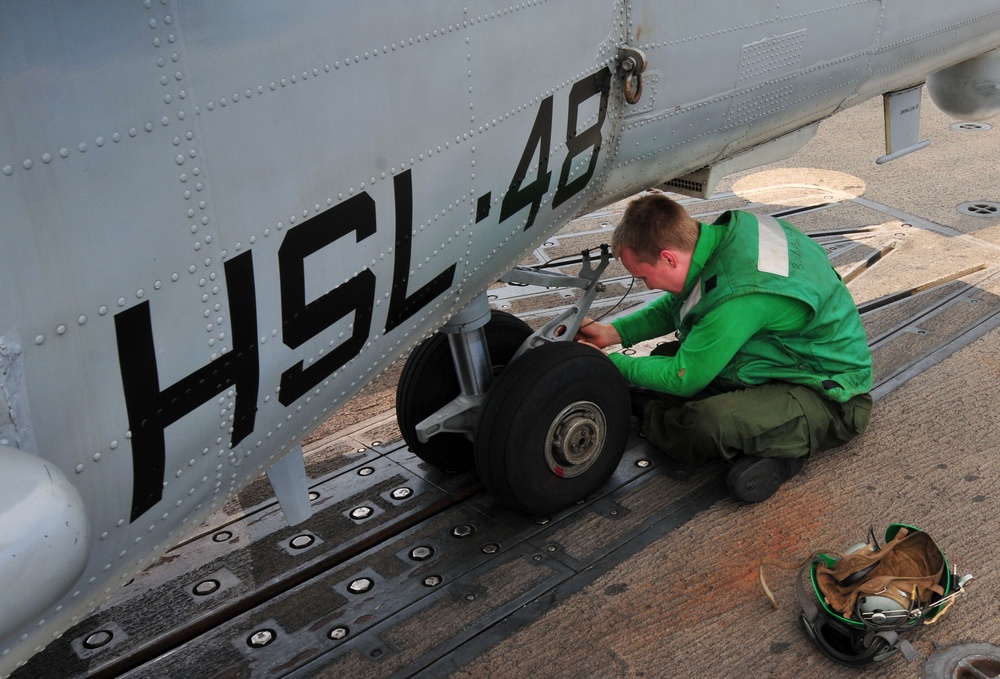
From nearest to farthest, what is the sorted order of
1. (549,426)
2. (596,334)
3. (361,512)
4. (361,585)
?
(361,585), (549,426), (361,512), (596,334)

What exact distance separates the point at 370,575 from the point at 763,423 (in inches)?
61.5

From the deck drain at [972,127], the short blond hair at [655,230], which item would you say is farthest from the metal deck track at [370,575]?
the deck drain at [972,127]

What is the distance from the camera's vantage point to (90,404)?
1.92 metres

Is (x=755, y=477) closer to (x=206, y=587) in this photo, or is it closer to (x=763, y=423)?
(x=763, y=423)

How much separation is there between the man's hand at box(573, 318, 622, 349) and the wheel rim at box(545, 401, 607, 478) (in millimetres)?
456

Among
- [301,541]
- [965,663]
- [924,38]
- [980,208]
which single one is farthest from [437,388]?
[980,208]

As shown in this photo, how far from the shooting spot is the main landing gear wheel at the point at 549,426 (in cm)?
337

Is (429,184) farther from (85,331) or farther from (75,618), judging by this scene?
(75,618)

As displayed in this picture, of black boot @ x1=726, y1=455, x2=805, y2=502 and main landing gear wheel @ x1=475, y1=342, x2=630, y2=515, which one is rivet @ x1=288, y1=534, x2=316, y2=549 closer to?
main landing gear wheel @ x1=475, y1=342, x2=630, y2=515

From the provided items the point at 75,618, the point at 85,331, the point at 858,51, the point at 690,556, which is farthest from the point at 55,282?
the point at 858,51

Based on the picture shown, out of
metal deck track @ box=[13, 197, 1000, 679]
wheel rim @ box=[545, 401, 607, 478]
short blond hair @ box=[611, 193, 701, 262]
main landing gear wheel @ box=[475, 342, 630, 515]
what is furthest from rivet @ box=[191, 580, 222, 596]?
short blond hair @ box=[611, 193, 701, 262]

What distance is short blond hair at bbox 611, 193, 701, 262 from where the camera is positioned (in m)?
3.49

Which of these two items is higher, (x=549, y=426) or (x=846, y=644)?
(x=549, y=426)

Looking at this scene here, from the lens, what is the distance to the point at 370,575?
132 inches
